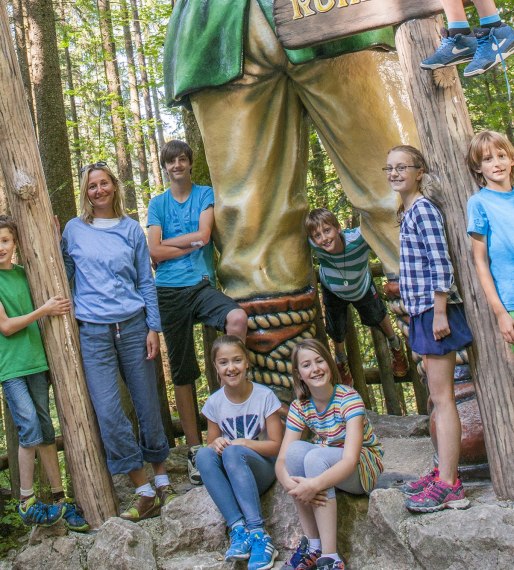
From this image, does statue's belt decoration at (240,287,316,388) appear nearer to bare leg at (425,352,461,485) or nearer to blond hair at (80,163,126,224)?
blond hair at (80,163,126,224)

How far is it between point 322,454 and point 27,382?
135 cm

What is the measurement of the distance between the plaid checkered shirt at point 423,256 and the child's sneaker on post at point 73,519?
5.59 ft

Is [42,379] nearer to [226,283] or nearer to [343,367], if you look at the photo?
[226,283]

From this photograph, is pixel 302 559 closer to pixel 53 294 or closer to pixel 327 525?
pixel 327 525

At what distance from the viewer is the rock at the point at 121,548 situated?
2908 millimetres

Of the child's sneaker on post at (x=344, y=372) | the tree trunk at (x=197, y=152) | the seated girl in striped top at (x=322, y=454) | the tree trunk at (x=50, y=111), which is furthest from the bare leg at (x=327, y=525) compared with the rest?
the tree trunk at (x=50, y=111)

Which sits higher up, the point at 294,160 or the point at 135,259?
→ the point at 294,160

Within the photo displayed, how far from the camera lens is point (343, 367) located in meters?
4.16

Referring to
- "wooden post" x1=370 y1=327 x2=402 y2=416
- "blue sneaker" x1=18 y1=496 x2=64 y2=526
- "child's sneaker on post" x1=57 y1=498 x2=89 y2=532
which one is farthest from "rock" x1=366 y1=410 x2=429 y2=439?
"blue sneaker" x1=18 y1=496 x2=64 y2=526

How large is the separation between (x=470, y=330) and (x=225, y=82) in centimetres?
164

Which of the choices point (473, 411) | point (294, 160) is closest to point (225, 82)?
point (294, 160)

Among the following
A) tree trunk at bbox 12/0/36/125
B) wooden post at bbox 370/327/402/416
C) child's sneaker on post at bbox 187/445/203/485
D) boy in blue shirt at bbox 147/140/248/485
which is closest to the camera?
child's sneaker on post at bbox 187/445/203/485

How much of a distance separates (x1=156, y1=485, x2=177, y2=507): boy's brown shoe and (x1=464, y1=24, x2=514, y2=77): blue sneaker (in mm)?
2152

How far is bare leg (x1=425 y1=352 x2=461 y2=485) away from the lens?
2500 millimetres
